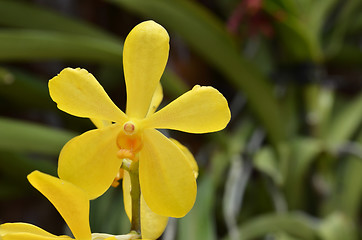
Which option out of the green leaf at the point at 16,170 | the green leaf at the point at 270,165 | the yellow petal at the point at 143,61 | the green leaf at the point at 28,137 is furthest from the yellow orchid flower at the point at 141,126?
the green leaf at the point at 270,165

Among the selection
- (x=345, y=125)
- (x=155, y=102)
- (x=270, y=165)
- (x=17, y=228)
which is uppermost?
(x=345, y=125)

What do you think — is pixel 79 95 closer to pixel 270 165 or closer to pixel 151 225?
pixel 151 225

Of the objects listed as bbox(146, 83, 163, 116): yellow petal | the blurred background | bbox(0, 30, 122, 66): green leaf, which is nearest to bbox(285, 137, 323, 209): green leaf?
the blurred background

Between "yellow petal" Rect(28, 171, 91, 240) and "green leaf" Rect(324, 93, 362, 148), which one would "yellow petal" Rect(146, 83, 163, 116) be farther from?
"green leaf" Rect(324, 93, 362, 148)

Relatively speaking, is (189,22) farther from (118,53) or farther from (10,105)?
(10,105)

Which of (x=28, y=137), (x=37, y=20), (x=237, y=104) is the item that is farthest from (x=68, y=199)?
(x=237, y=104)

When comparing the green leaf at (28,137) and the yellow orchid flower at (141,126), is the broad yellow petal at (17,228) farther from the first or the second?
the green leaf at (28,137)
